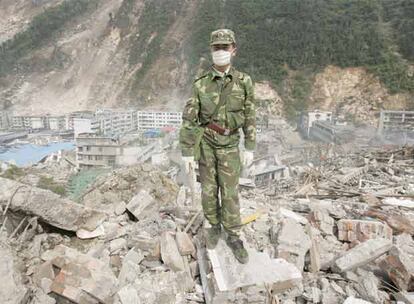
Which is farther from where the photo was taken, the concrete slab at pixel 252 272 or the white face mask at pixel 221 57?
the white face mask at pixel 221 57

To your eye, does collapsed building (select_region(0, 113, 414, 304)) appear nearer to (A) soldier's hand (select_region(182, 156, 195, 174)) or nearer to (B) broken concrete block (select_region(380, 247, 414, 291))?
(B) broken concrete block (select_region(380, 247, 414, 291))

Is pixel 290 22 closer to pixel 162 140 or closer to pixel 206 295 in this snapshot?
pixel 162 140

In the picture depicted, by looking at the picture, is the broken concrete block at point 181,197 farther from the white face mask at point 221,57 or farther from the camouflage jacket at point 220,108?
the white face mask at point 221,57

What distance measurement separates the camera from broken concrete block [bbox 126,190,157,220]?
14.0 ft

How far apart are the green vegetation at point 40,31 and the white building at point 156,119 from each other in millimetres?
33326

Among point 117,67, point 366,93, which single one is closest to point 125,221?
point 366,93

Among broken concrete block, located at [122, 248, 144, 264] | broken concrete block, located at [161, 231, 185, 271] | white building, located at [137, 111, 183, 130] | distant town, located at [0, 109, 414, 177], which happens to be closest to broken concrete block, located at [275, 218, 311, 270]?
broken concrete block, located at [161, 231, 185, 271]

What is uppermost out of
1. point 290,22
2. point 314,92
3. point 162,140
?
point 290,22

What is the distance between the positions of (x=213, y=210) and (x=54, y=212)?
5.99 feet

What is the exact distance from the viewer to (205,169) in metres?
3.15

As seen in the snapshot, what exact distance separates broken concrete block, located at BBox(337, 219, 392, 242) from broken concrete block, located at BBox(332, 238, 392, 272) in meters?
0.51

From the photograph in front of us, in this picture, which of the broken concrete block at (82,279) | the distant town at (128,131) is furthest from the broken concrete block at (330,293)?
the distant town at (128,131)

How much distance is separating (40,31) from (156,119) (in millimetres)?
39728

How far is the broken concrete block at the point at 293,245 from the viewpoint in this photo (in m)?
3.26
